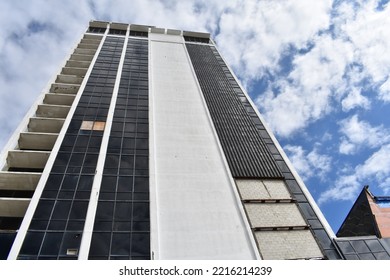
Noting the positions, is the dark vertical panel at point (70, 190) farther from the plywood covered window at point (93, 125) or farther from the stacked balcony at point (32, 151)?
the stacked balcony at point (32, 151)

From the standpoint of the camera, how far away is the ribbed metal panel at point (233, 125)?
3656cm

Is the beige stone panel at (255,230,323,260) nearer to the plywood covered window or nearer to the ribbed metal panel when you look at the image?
the ribbed metal panel

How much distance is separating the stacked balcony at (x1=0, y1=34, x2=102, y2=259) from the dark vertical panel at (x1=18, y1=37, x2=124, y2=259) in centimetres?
206

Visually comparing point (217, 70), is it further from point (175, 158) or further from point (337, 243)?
point (337, 243)

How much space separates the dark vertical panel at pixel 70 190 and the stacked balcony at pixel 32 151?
6.76 feet

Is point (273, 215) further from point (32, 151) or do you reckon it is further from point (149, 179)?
point (32, 151)

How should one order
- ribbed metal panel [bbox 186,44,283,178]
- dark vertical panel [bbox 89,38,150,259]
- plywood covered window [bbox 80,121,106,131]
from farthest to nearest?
1. plywood covered window [bbox 80,121,106,131]
2. ribbed metal panel [bbox 186,44,283,178]
3. dark vertical panel [bbox 89,38,150,259]

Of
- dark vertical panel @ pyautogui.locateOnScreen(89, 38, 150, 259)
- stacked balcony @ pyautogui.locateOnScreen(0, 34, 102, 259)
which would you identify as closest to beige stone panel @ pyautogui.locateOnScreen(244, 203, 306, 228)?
dark vertical panel @ pyautogui.locateOnScreen(89, 38, 150, 259)

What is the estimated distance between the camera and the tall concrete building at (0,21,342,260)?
26203mm

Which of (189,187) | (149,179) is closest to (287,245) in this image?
(189,187)

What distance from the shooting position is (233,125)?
1700 inches

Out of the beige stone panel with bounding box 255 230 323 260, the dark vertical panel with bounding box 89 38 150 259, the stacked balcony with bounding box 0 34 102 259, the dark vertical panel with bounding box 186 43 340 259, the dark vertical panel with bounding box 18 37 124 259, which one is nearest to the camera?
the dark vertical panel with bounding box 18 37 124 259

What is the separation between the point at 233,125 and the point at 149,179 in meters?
16.0
